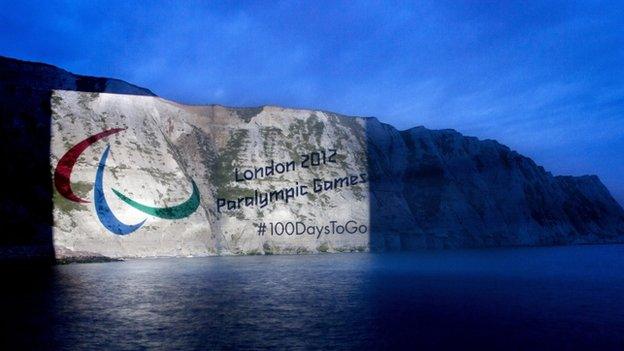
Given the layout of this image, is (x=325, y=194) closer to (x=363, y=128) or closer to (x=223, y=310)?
(x=363, y=128)

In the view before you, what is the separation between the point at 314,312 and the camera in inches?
860

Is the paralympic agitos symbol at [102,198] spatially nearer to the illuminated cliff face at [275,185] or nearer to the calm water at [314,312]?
the illuminated cliff face at [275,185]

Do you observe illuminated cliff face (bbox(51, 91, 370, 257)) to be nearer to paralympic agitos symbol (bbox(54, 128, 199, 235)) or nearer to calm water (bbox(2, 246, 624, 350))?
paralympic agitos symbol (bbox(54, 128, 199, 235))

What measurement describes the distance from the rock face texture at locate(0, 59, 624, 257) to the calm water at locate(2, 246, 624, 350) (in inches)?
1284

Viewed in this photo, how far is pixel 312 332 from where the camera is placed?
17.6 m

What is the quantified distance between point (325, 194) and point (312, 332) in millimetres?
73273

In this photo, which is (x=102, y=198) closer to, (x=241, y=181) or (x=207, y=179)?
(x=207, y=179)

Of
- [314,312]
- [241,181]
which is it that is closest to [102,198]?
[241,181]

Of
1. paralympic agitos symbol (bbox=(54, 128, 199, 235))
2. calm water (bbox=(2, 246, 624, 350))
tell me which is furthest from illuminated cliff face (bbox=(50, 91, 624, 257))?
calm water (bbox=(2, 246, 624, 350))

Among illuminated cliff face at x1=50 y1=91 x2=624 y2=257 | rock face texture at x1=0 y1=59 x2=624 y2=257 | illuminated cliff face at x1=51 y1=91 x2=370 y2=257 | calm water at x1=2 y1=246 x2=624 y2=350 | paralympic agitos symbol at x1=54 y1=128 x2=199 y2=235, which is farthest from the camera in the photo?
illuminated cliff face at x1=50 y1=91 x2=624 y2=257

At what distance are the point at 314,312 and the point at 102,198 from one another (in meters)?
56.2

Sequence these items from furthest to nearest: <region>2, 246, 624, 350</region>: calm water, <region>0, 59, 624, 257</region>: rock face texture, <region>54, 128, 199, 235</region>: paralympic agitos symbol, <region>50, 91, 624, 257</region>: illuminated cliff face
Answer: <region>50, 91, 624, 257</region>: illuminated cliff face < <region>0, 59, 624, 257</region>: rock face texture < <region>54, 128, 199, 235</region>: paralympic agitos symbol < <region>2, 246, 624, 350</region>: calm water

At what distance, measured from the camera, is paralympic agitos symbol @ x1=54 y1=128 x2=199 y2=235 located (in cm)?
→ 6675

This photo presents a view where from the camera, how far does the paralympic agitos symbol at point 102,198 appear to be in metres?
66.8
